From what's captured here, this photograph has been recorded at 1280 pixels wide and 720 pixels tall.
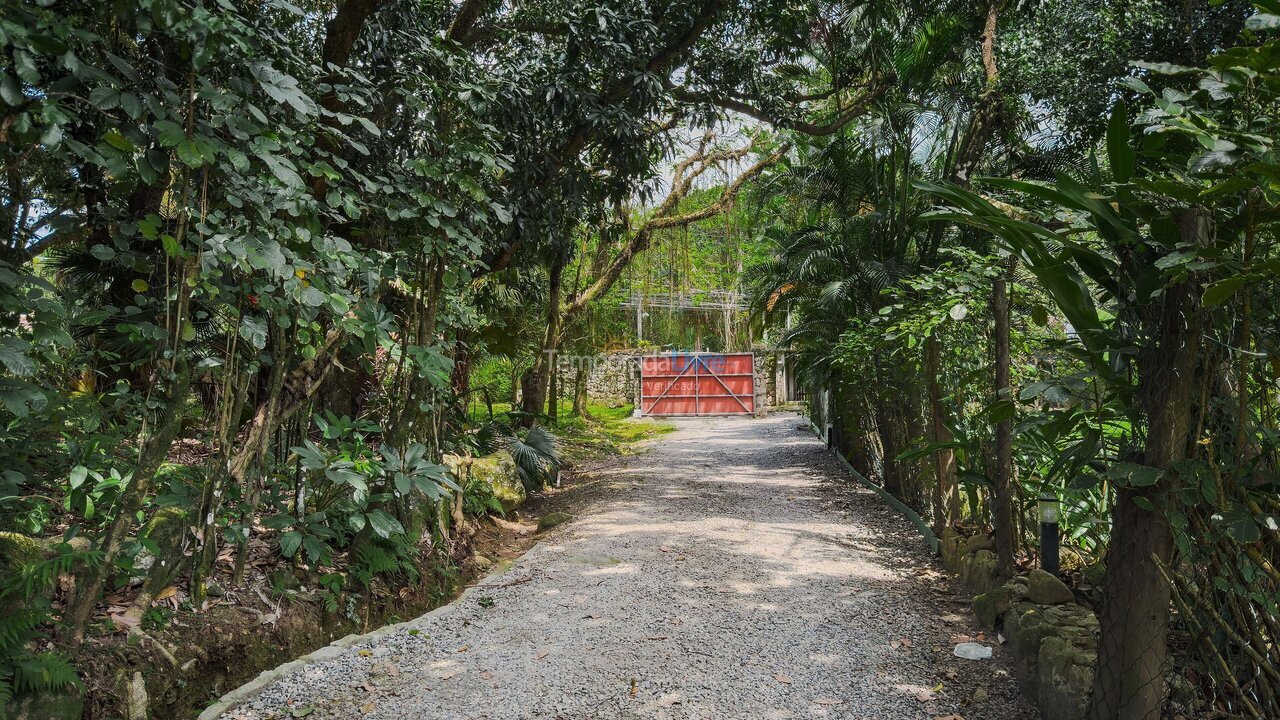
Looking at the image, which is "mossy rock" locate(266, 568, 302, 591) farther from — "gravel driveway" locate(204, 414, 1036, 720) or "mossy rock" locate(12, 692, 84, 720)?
"mossy rock" locate(12, 692, 84, 720)

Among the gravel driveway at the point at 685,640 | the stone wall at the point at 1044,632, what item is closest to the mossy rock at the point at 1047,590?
the stone wall at the point at 1044,632

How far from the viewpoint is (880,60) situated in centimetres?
733

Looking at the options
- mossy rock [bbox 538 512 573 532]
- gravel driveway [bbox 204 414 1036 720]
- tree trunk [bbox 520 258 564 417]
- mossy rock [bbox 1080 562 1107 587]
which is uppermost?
tree trunk [bbox 520 258 564 417]

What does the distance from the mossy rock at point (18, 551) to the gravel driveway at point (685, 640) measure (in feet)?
2.92

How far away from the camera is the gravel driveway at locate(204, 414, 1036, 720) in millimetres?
2727

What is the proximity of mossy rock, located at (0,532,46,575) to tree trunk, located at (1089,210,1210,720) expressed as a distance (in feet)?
11.1

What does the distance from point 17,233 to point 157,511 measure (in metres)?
1.36

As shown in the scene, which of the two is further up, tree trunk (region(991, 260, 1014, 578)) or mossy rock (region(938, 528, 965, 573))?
tree trunk (region(991, 260, 1014, 578))

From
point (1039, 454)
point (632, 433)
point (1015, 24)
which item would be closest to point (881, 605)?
point (1039, 454)

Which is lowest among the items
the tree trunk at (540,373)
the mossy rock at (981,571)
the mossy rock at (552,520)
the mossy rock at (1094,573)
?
the mossy rock at (552,520)

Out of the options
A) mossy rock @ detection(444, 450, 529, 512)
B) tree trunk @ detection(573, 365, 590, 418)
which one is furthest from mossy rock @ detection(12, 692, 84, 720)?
tree trunk @ detection(573, 365, 590, 418)

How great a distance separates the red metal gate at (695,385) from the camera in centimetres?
1748

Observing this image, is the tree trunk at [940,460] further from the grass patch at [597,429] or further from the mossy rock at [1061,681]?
the grass patch at [597,429]

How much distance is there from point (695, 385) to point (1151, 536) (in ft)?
51.3
